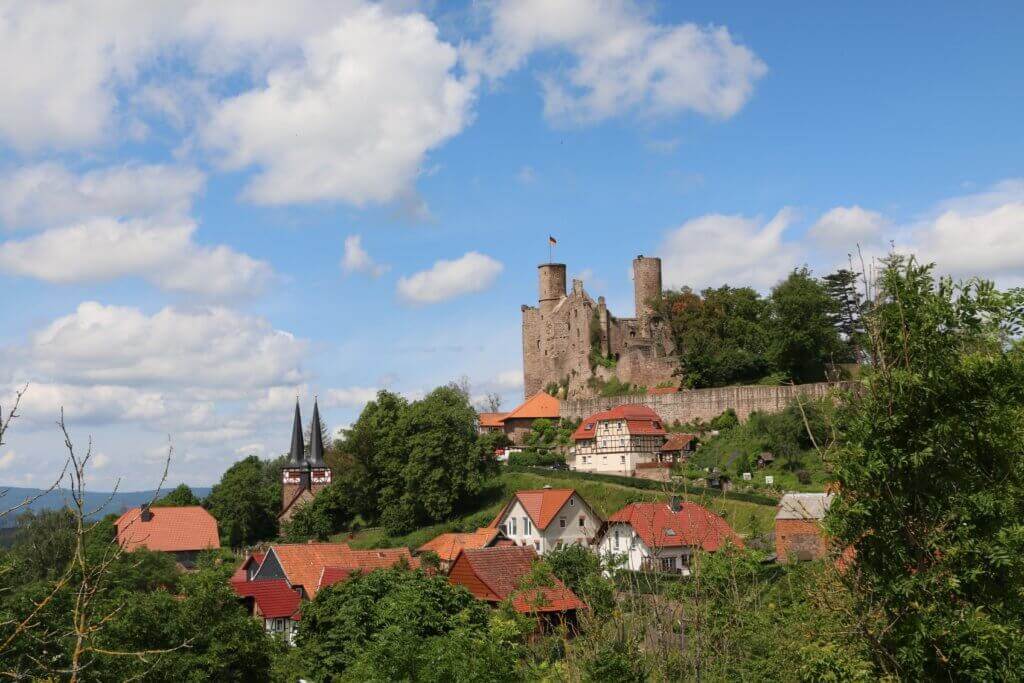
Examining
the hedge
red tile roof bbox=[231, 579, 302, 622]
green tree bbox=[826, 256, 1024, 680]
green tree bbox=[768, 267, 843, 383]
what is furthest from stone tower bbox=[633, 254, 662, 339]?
green tree bbox=[826, 256, 1024, 680]

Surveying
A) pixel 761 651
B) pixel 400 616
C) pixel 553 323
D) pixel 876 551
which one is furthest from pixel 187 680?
pixel 553 323

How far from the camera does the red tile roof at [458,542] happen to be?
4153 cm

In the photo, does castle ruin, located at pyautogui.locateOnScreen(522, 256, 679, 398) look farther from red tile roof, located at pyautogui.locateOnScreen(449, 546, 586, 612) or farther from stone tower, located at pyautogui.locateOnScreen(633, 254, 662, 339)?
red tile roof, located at pyautogui.locateOnScreen(449, 546, 586, 612)

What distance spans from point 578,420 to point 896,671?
53957mm

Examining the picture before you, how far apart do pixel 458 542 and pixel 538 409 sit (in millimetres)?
26709

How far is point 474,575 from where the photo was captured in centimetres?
2966

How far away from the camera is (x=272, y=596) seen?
120 feet

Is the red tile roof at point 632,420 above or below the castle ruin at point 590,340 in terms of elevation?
below

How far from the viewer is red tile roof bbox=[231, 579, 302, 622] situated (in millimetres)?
35500

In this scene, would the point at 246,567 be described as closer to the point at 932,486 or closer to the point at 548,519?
the point at 548,519

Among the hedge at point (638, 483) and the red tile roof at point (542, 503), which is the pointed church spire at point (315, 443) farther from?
the red tile roof at point (542, 503)

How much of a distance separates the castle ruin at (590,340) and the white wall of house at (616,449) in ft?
29.3

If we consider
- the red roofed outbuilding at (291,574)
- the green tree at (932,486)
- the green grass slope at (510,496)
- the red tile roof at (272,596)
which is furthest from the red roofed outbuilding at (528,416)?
the green tree at (932,486)

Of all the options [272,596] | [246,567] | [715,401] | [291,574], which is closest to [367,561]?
[291,574]
